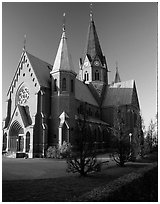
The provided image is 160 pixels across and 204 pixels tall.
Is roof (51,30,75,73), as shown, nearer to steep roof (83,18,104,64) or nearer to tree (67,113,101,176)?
steep roof (83,18,104,64)

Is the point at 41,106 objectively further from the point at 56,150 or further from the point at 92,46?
the point at 92,46

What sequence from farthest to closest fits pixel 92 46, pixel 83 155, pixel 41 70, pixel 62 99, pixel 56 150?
pixel 92 46
pixel 41 70
pixel 62 99
pixel 56 150
pixel 83 155

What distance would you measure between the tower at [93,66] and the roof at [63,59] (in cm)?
1812

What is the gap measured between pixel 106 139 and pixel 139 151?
1272 cm

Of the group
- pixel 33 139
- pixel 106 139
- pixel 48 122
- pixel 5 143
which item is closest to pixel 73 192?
pixel 33 139

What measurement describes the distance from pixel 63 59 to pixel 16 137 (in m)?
14.7

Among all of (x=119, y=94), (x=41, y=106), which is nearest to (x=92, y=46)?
(x=119, y=94)

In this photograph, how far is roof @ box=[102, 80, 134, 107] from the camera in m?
49.1

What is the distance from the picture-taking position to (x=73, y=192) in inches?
389

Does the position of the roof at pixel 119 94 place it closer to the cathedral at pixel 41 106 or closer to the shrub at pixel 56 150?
the cathedral at pixel 41 106

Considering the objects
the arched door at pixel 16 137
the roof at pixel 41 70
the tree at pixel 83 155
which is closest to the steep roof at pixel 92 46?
the roof at pixel 41 70

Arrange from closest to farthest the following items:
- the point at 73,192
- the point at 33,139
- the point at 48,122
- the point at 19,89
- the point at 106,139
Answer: the point at 73,192, the point at 33,139, the point at 48,122, the point at 19,89, the point at 106,139

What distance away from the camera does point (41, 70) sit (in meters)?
35.9

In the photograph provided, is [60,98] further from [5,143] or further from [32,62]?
[5,143]
